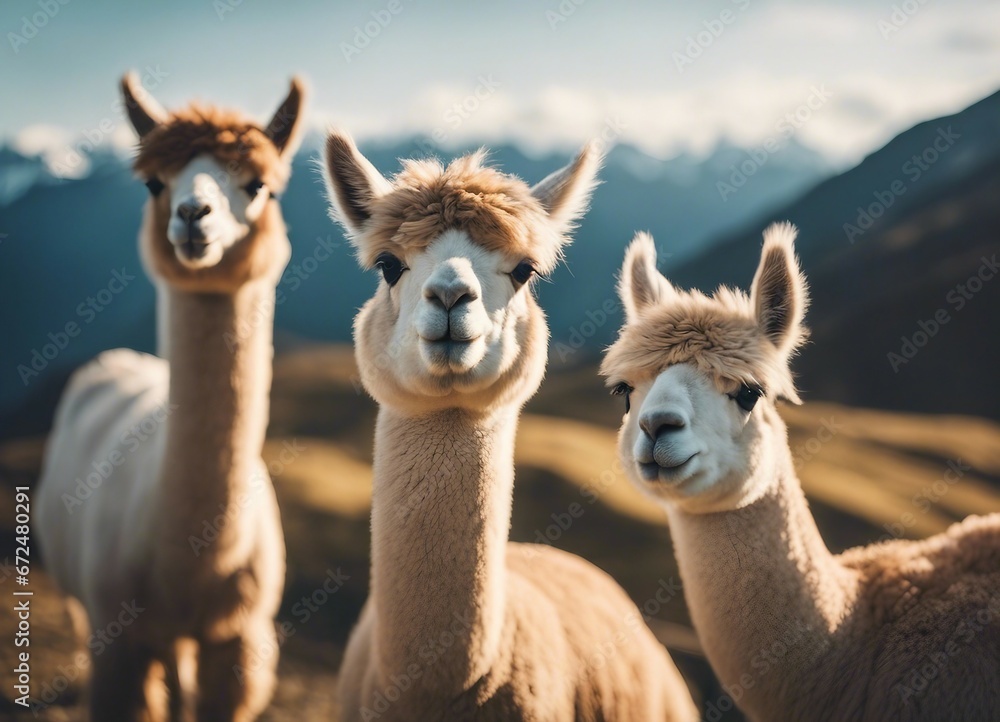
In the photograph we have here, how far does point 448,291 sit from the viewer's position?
259 cm

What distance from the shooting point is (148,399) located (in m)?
5.40

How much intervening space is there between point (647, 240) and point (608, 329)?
3872 centimetres

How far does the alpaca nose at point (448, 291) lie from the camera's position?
102 inches

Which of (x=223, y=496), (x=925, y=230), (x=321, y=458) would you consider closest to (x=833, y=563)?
Result: (x=223, y=496)

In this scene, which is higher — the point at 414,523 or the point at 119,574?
the point at 414,523

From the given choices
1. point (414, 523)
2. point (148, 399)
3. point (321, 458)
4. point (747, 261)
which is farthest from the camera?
point (747, 261)

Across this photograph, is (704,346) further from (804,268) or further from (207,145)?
(804,268)

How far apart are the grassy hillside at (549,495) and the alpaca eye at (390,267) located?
2906 millimetres

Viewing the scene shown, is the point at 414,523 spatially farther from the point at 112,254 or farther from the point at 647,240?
the point at 112,254

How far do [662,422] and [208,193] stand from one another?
2761 millimetres

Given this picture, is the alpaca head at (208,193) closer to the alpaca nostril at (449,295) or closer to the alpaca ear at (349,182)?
the alpaca ear at (349,182)

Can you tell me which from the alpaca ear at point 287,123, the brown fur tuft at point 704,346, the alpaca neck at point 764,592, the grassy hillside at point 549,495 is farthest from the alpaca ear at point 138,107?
the alpaca neck at point 764,592

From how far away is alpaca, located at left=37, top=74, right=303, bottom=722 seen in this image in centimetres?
391

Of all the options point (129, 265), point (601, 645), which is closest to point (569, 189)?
point (601, 645)
